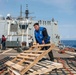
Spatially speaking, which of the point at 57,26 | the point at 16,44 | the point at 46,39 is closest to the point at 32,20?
the point at 57,26

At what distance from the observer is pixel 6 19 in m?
49.9

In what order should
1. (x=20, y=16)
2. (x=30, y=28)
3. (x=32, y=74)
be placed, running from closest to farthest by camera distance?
1. (x=32, y=74)
2. (x=30, y=28)
3. (x=20, y=16)

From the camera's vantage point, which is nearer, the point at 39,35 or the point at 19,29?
the point at 39,35

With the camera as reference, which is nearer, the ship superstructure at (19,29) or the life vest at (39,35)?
the life vest at (39,35)

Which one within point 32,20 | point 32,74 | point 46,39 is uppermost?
point 32,20

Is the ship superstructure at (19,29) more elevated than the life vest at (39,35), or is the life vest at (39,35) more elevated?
the ship superstructure at (19,29)

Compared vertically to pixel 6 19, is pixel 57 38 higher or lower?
lower

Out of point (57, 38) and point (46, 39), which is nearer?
point (46, 39)

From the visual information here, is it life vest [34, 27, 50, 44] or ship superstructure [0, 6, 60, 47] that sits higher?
ship superstructure [0, 6, 60, 47]

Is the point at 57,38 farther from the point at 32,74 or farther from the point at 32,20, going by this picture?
the point at 32,74

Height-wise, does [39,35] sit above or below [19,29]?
below

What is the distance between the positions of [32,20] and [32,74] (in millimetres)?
41357

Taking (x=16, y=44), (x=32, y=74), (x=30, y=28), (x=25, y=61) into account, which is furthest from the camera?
(x=30, y=28)

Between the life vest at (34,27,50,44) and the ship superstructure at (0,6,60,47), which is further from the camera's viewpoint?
the ship superstructure at (0,6,60,47)
